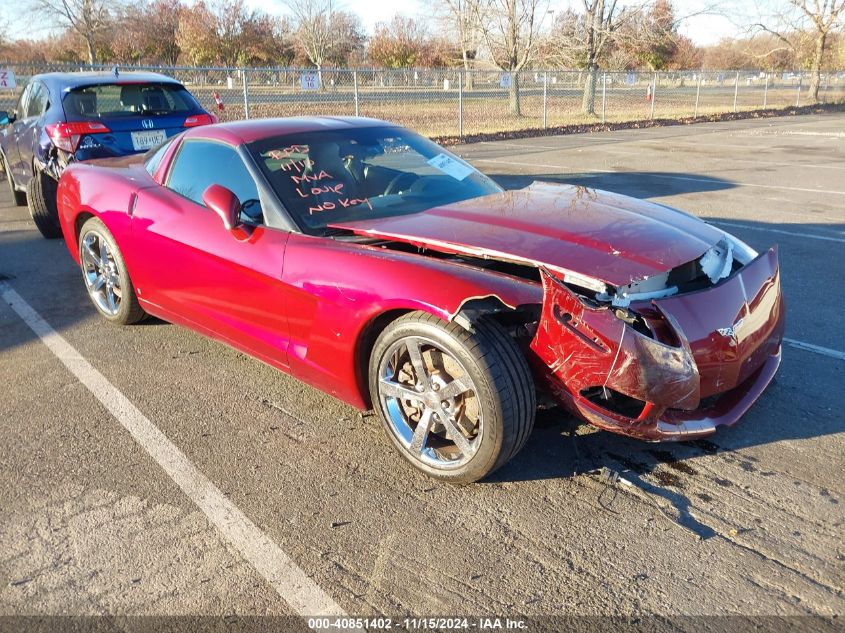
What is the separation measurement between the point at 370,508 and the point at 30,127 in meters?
7.09

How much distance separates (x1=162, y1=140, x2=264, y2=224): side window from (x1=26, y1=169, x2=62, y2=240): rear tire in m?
3.81

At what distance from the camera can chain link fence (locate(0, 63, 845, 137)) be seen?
730 inches

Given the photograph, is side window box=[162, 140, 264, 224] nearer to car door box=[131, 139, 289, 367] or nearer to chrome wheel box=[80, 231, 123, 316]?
car door box=[131, 139, 289, 367]

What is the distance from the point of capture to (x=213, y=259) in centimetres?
374

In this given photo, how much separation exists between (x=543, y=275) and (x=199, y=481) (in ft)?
5.58

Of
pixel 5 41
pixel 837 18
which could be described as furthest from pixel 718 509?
pixel 5 41

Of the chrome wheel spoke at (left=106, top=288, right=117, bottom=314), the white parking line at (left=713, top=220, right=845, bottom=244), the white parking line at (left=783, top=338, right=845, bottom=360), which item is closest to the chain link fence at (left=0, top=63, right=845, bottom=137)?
the white parking line at (left=713, top=220, right=845, bottom=244)

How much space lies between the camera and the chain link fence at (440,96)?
18531mm

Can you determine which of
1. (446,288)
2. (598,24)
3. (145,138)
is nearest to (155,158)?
(446,288)

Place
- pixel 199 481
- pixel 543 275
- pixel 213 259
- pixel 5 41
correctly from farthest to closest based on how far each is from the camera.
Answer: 1. pixel 5 41
2. pixel 213 259
3. pixel 199 481
4. pixel 543 275

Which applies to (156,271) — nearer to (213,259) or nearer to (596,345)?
(213,259)

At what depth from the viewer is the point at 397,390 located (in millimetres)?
3012

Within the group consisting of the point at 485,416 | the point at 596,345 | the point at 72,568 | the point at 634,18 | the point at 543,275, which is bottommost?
the point at 72,568

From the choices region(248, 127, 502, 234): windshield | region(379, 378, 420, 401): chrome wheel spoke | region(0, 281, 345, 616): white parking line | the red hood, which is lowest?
region(0, 281, 345, 616): white parking line
